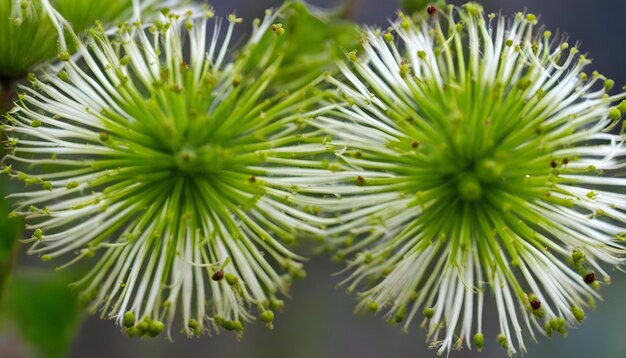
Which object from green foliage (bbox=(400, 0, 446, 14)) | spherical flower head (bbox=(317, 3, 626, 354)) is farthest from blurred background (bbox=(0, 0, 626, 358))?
spherical flower head (bbox=(317, 3, 626, 354))

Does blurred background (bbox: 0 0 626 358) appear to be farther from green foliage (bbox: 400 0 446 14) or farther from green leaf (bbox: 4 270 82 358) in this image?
green foliage (bbox: 400 0 446 14)

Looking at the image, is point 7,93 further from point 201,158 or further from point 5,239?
point 201,158

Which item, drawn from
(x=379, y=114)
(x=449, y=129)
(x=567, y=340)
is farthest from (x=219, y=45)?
(x=567, y=340)

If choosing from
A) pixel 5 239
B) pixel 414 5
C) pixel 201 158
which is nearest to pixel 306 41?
pixel 414 5

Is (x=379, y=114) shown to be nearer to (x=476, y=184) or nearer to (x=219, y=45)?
(x=476, y=184)

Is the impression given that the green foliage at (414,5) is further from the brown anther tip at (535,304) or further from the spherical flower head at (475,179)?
the brown anther tip at (535,304)

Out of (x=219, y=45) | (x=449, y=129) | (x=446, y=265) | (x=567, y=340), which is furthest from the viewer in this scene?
(x=567, y=340)

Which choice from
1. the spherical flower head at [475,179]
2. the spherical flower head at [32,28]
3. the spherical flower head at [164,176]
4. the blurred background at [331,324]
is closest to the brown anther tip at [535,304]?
the spherical flower head at [475,179]
